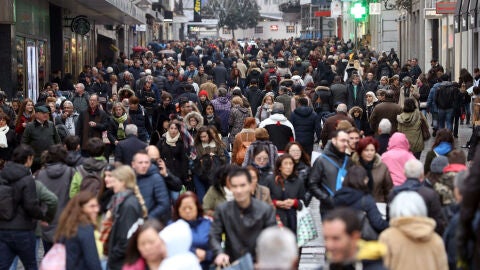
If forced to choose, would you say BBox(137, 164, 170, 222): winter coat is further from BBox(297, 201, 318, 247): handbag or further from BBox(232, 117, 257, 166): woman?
BBox(232, 117, 257, 166): woman

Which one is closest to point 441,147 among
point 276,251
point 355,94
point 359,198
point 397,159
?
point 397,159

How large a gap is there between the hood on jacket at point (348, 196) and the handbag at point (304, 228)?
3.40 feet

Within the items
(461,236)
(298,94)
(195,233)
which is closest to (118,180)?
(195,233)

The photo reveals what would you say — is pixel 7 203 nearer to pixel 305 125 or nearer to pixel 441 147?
pixel 441 147

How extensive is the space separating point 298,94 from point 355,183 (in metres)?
12.4

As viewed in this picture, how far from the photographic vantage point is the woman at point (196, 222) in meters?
9.49

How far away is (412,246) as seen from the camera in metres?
8.36

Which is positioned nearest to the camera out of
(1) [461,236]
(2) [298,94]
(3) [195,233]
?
(1) [461,236]

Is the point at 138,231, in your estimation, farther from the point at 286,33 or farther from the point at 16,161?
the point at 286,33

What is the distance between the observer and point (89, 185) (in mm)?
11484

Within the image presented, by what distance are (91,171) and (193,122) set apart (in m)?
4.52

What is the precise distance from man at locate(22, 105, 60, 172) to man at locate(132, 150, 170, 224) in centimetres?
593

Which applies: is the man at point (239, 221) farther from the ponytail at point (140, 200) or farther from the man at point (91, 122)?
the man at point (91, 122)

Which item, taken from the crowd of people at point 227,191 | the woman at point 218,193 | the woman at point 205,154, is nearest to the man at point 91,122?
the crowd of people at point 227,191
